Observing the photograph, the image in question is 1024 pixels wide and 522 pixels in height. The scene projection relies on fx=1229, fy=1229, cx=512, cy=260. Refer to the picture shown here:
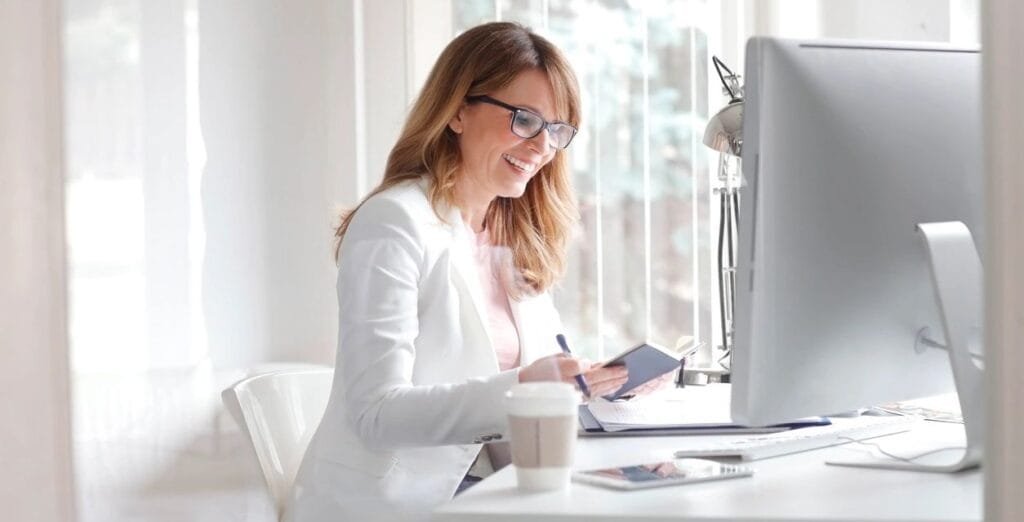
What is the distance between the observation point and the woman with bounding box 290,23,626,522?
150cm

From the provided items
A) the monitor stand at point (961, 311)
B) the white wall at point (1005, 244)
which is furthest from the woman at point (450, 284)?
the white wall at point (1005, 244)

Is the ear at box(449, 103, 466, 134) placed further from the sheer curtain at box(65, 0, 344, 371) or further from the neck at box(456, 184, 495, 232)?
the sheer curtain at box(65, 0, 344, 371)

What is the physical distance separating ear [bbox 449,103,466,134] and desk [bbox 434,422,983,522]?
0.67m

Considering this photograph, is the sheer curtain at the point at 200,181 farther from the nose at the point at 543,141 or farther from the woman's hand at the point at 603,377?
the woman's hand at the point at 603,377

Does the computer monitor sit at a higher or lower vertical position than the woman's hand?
higher

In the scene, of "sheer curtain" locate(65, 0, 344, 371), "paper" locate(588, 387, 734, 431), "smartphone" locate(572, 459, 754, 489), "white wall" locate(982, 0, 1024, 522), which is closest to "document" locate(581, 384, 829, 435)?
"paper" locate(588, 387, 734, 431)

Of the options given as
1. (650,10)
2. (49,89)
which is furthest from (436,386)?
(650,10)

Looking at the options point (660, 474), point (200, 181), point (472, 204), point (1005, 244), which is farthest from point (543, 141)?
point (1005, 244)

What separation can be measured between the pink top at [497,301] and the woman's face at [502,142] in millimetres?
95

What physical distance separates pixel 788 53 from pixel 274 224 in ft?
5.44

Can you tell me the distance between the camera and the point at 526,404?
1157 mm

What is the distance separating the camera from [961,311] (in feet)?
4.08

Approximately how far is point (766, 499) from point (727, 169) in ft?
3.26

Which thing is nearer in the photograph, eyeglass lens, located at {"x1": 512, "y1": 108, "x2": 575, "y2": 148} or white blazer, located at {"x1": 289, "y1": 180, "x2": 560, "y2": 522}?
white blazer, located at {"x1": 289, "y1": 180, "x2": 560, "y2": 522}
